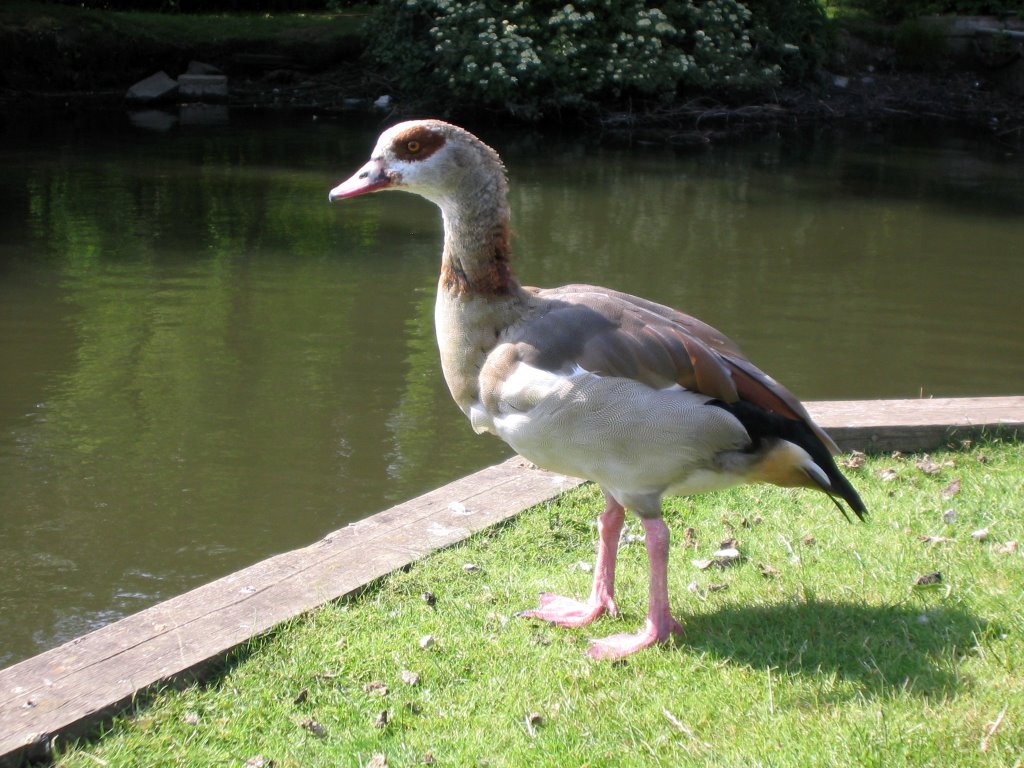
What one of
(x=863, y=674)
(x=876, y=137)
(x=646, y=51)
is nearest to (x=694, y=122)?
(x=646, y=51)

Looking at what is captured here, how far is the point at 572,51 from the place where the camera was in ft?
60.6

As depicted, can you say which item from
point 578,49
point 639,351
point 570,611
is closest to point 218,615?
point 570,611

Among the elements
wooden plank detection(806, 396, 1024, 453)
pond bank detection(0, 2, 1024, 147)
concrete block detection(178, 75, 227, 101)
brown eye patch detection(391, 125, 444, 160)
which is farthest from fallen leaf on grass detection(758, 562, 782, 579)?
concrete block detection(178, 75, 227, 101)

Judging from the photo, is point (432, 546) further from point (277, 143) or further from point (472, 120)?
point (472, 120)

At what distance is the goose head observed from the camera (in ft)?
12.5

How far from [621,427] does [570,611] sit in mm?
783

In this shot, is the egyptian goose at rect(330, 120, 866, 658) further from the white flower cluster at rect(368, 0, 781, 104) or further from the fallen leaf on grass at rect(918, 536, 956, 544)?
the white flower cluster at rect(368, 0, 781, 104)

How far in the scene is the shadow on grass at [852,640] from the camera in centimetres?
336

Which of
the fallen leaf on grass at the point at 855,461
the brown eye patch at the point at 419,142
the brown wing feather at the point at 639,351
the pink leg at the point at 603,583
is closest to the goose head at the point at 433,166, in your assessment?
the brown eye patch at the point at 419,142

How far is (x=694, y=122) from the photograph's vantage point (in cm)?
1980

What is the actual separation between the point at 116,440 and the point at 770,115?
16254mm

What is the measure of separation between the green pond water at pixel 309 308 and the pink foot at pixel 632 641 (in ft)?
7.85

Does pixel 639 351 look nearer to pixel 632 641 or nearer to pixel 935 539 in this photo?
pixel 632 641

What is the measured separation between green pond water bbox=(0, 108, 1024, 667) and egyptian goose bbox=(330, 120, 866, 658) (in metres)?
2.33
